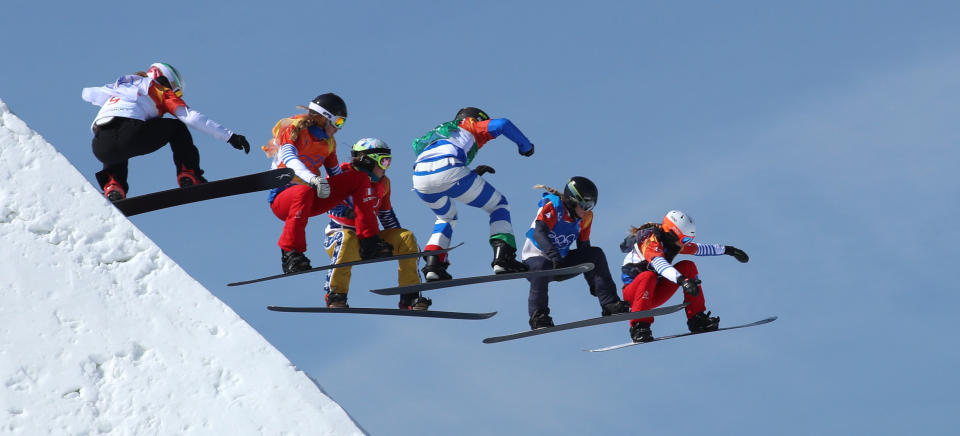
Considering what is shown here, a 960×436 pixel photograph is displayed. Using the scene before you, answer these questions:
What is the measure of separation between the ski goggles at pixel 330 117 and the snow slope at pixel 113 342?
4.35 m

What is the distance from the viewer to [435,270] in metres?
11.3

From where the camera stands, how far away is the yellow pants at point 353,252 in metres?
11.4

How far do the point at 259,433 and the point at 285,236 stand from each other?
16.2ft

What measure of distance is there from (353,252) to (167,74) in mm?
2237

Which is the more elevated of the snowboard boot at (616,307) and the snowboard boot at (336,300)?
the snowboard boot at (336,300)

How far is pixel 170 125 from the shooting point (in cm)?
1043

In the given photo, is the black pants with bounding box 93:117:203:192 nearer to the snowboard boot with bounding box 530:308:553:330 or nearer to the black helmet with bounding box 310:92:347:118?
the black helmet with bounding box 310:92:347:118

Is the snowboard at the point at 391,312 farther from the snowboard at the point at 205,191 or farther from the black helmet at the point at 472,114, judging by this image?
the black helmet at the point at 472,114

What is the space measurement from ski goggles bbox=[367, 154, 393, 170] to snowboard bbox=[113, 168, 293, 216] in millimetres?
1120

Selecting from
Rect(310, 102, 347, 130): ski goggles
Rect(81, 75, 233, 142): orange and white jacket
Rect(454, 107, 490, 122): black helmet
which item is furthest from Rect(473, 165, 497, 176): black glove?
Rect(81, 75, 233, 142): orange and white jacket

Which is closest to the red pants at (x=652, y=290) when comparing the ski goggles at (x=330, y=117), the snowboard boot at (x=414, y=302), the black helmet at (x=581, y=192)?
the black helmet at (x=581, y=192)

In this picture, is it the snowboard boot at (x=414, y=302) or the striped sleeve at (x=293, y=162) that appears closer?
the striped sleeve at (x=293, y=162)

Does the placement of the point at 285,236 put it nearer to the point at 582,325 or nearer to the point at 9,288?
the point at 582,325

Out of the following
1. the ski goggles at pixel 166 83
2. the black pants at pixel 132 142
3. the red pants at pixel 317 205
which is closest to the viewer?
the black pants at pixel 132 142
